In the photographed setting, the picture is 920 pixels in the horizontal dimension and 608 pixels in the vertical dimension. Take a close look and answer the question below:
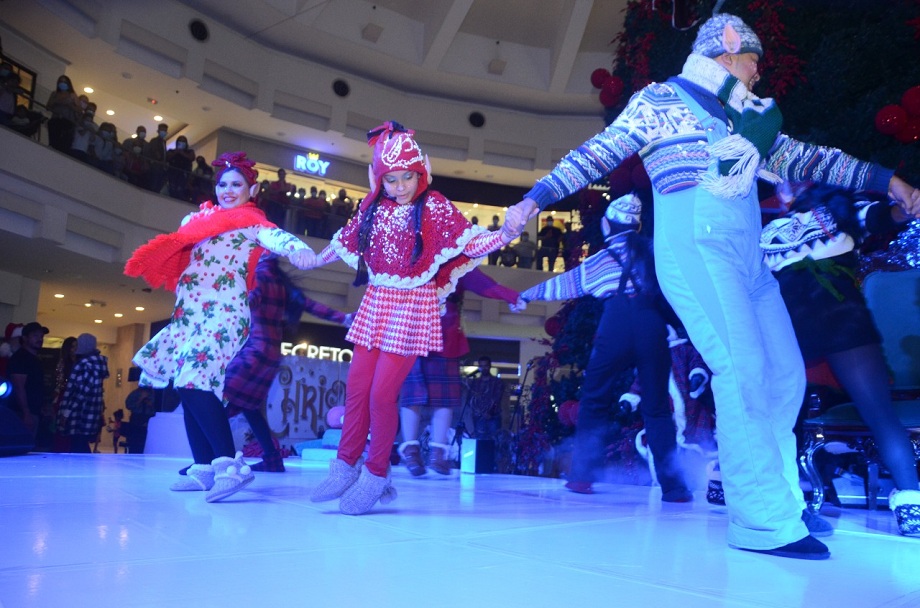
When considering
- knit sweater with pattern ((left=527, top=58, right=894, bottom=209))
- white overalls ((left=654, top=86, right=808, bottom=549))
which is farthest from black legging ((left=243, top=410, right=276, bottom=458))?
white overalls ((left=654, top=86, right=808, bottom=549))

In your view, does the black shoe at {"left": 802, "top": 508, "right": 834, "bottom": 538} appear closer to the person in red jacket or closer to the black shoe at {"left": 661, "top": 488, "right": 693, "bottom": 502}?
the black shoe at {"left": 661, "top": 488, "right": 693, "bottom": 502}

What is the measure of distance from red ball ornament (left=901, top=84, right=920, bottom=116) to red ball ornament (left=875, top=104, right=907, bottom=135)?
0.11ft

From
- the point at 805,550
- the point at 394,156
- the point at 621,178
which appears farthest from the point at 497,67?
the point at 805,550

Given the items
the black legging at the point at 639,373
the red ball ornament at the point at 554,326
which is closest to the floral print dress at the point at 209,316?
the black legging at the point at 639,373

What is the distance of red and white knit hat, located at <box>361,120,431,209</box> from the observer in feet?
9.14

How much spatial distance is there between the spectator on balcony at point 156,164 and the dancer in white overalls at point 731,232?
12.7 m

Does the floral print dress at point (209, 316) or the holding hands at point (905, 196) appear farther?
the floral print dress at point (209, 316)

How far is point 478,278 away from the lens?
14.9 feet

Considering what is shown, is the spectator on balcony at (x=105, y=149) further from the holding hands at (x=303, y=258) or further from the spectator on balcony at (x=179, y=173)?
the holding hands at (x=303, y=258)

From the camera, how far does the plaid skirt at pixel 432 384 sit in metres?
4.85

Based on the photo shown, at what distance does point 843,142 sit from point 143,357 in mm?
4182

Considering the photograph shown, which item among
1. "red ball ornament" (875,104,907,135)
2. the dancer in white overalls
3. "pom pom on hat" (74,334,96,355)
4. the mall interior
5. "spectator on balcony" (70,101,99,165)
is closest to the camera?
the mall interior

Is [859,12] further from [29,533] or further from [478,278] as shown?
[29,533]

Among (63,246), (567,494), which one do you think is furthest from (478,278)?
(63,246)
